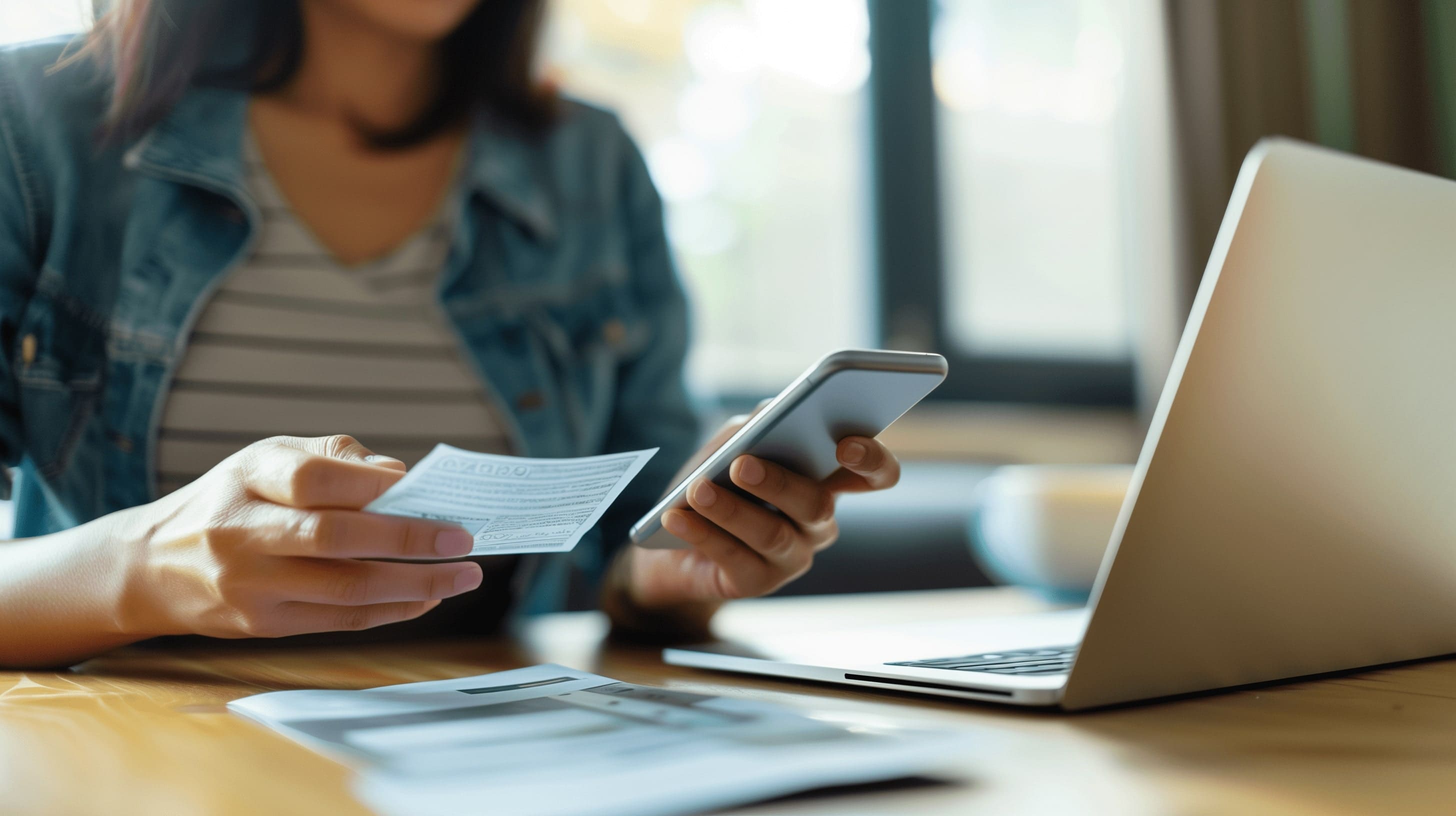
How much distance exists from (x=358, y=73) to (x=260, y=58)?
0.35ft

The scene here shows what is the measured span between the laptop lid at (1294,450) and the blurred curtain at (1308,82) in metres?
1.79

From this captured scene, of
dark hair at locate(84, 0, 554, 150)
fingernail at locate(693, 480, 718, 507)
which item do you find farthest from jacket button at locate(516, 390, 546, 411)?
fingernail at locate(693, 480, 718, 507)

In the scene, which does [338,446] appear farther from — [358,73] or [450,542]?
[358,73]

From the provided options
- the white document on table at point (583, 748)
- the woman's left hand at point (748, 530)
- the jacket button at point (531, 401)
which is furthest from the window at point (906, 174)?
the white document on table at point (583, 748)

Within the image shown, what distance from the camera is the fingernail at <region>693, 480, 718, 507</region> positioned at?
62 centimetres

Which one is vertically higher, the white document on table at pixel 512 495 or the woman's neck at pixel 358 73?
the woman's neck at pixel 358 73

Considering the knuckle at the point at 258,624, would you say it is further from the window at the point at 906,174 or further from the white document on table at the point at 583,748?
the window at the point at 906,174

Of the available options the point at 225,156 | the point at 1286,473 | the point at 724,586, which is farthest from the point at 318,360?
the point at 1286,473

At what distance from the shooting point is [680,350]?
1231 millimetres

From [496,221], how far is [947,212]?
1.24 m

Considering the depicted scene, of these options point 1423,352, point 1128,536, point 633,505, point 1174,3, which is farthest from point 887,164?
point 1128,536

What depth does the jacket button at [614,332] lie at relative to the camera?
121 centimetres

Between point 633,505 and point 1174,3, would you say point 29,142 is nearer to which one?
point 633,505

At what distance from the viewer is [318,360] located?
1.02 meters
